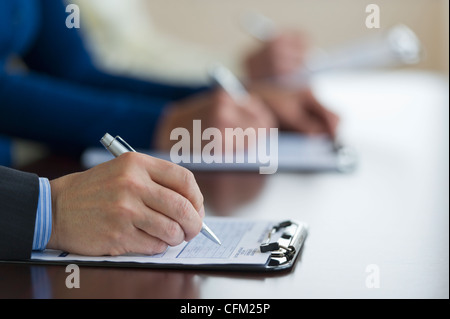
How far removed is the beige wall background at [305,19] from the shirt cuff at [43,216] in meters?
3.23

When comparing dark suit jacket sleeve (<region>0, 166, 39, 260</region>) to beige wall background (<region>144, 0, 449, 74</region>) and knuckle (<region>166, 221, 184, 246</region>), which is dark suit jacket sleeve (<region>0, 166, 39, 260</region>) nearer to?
knuckle (<region>166, 221, 184, 246</region>)

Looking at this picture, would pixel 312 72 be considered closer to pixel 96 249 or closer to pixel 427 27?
pixel 96 249

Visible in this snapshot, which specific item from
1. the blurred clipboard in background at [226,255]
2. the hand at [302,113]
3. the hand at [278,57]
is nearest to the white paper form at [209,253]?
Answer: the blurred clipboard in background at [226,255]

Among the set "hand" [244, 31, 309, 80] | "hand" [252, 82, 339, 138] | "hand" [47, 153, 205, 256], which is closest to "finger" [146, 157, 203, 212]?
"hand" [47, 153, 205, 256]

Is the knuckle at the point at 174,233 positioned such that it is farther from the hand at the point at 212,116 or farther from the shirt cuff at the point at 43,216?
the hand at the point at 212,116

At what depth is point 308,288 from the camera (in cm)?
46

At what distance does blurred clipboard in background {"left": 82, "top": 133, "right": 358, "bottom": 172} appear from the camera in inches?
37.0

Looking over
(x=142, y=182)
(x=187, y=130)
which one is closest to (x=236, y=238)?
(x=142, y=182)

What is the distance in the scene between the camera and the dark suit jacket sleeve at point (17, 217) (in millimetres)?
506

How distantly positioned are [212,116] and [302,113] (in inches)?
12.5

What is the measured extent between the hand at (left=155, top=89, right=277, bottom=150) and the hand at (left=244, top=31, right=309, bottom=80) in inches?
18.5
